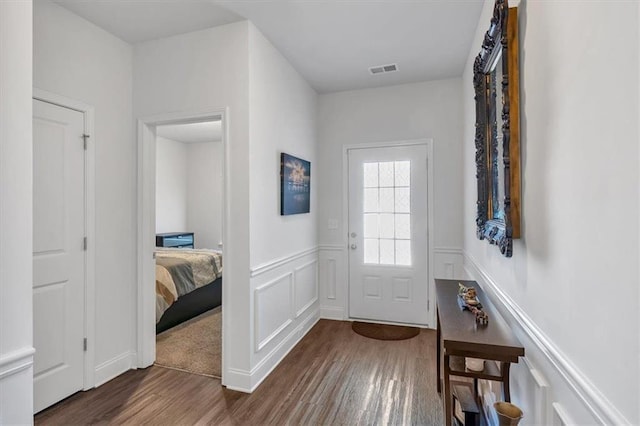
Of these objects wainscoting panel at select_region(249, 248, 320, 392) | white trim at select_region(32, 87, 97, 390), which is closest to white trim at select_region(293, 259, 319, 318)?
wainscoting panel at select_region(249, 248, 320, 392)

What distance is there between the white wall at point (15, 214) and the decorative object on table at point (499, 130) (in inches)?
80.7

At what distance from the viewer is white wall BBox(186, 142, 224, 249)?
7012 mm

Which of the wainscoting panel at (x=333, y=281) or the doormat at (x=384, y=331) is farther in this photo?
the wainscoting panel at (x=333, y=281)

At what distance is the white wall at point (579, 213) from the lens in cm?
→ 76

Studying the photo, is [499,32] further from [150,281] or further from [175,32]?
[150,281]

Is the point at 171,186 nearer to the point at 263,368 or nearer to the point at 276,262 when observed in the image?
the point at 276,262

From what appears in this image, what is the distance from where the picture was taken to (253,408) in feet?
7.48

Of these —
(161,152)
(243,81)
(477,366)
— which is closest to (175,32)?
(243,81)

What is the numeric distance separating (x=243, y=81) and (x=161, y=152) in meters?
4.72

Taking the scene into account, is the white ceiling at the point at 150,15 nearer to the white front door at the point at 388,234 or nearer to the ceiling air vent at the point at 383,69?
the ceiling air vent at the point at 383,69

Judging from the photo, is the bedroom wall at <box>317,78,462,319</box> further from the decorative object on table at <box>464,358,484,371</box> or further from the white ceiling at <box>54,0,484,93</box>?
the decorative object on table at <box>464,358,484,371</box>

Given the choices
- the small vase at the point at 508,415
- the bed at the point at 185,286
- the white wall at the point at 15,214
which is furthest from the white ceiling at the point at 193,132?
the small vase at the point at 508,415

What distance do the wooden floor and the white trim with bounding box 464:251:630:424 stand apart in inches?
41.5

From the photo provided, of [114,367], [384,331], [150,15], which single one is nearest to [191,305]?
[114,367]
